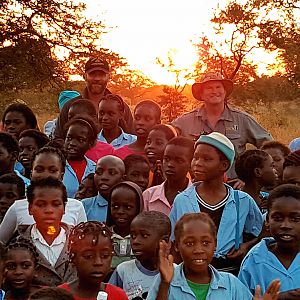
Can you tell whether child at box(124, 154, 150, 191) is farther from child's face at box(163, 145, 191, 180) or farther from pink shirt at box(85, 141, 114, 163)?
pink shirt at box(85, 141, 114, 163)

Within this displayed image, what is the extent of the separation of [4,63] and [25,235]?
37.8 ft

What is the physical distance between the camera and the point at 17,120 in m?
6.71

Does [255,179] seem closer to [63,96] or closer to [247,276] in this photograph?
[247,276]

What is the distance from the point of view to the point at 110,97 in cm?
686

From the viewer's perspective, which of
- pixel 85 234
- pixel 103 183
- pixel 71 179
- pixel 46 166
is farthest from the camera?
pixel 71 179

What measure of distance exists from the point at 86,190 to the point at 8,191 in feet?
2.41

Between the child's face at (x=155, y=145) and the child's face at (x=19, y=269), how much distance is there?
2.12m

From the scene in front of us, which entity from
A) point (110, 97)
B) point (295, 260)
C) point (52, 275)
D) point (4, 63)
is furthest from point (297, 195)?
point (4, 63)

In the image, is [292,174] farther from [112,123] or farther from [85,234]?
[112,123]

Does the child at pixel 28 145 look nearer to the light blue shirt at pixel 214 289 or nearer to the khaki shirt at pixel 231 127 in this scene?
the khaki shirt at pixel 231 127

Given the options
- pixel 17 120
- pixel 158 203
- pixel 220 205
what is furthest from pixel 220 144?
pixel 17 120

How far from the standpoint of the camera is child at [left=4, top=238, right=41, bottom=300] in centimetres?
406

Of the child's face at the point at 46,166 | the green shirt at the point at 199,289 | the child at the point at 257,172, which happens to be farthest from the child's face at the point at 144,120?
the green shirt at the point at 199,289

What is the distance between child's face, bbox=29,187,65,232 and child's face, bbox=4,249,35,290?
1.41 feet
